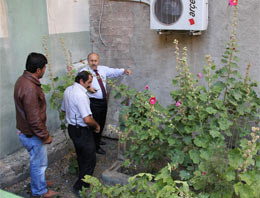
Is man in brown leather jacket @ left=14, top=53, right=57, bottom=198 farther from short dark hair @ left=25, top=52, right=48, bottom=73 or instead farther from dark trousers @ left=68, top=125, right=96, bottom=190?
dark trousers @ left=68, top=125, right=96, bottom=190

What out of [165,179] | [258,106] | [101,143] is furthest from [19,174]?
[258,106]

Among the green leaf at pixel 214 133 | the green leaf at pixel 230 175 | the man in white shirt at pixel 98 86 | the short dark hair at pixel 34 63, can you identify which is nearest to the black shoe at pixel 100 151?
the man in white shirt at pixel 98 86

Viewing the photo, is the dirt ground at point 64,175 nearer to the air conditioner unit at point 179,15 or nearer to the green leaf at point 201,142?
the green leaf at point 201,142

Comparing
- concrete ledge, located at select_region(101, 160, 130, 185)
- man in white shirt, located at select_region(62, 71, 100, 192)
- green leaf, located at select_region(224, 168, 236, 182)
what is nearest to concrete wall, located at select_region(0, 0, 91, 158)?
man in white shirt, located at select_region(62, 71, 100, 192)

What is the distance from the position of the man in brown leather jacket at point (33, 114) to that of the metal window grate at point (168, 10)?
1931 mm

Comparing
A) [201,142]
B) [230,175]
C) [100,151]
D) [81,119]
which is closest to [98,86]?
[81,119]

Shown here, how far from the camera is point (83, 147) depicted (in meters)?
4.14

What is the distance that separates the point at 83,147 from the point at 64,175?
858 mm

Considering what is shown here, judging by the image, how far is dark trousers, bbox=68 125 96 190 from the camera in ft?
13.6

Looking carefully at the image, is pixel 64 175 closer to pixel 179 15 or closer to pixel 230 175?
pixel 230 175

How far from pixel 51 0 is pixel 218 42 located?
272 centimetres

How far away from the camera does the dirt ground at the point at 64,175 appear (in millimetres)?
4258

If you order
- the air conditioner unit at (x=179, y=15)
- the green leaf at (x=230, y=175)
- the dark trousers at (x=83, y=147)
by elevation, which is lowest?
the dark trousers at (x=83, y=147)

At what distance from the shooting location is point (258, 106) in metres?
3.81
